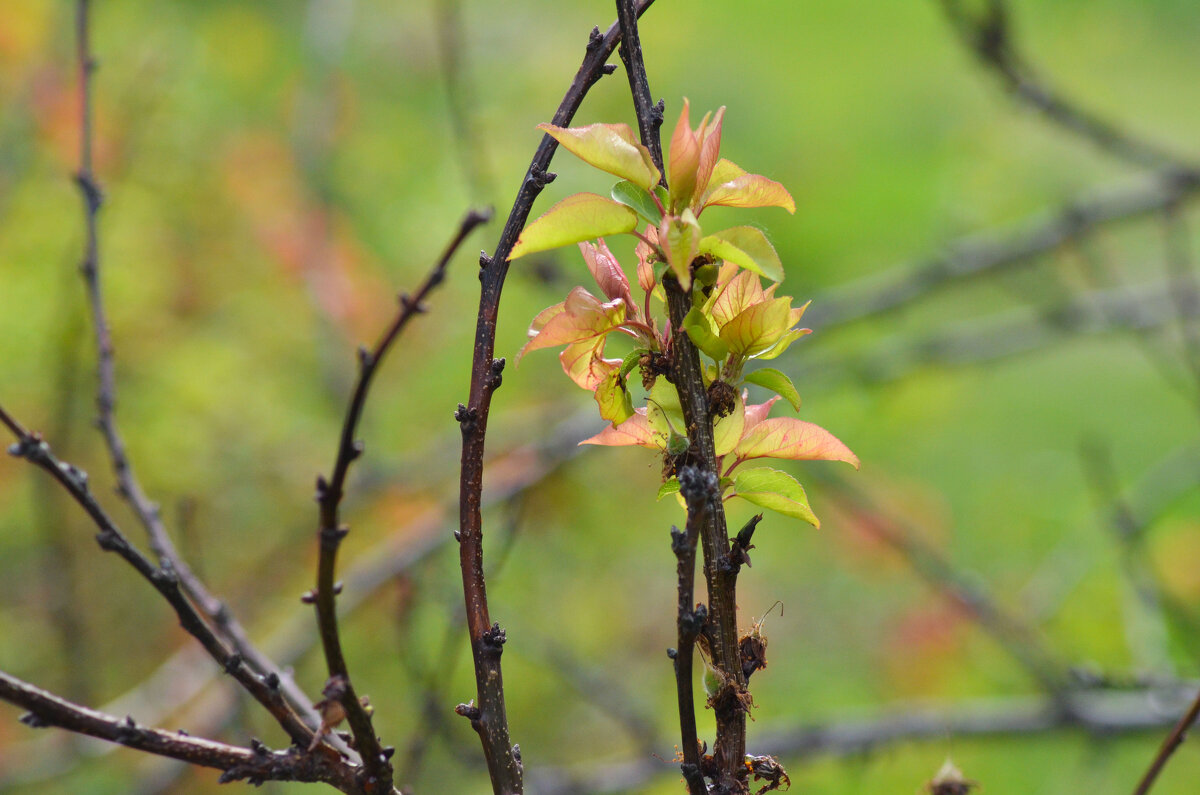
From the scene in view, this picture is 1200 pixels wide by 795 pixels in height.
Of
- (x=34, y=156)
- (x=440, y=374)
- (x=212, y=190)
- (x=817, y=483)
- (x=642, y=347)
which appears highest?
(x=212, y=190)

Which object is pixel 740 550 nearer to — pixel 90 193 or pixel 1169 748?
pixel 1169 748

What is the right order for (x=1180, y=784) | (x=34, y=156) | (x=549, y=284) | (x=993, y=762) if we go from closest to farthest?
(x=549, y=284) → (x=1180, y=784) → (x=34, y=156) → (x=993, y=762)

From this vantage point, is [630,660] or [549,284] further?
[630,660]

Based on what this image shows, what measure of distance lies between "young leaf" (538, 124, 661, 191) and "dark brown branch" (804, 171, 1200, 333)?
1694 mm

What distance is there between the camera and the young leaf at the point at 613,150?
450 millimetres

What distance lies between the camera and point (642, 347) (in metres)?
0.53

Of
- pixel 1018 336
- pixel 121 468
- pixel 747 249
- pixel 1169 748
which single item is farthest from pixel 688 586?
pixel 1018 336

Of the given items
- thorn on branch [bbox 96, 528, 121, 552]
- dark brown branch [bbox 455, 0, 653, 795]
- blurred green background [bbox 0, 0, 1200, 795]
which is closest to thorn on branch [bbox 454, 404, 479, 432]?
dark brown branch [bbox 455, 0, 653, 795]

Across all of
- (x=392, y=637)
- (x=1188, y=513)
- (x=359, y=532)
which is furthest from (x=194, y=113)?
(x=1188, y=513)

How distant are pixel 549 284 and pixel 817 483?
0.79m

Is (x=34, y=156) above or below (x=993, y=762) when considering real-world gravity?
above

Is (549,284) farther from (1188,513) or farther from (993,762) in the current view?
(1188,513)

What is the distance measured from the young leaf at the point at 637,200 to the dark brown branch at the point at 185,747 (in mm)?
340

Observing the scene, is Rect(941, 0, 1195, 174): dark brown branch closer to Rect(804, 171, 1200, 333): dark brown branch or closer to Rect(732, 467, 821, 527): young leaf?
Rect(804, 171, 1200, 333): dark brown branch
